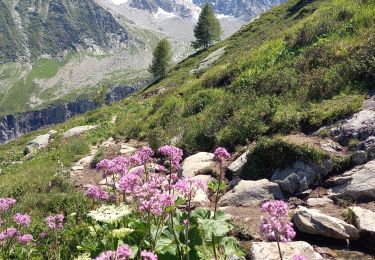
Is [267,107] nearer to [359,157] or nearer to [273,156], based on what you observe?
[273,156]

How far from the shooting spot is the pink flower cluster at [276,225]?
13.0ft

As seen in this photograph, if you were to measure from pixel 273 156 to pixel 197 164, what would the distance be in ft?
8.45

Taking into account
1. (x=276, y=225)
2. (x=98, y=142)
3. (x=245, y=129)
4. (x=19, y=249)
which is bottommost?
(x=98, y=142)

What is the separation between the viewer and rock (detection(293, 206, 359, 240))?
25.7 feet

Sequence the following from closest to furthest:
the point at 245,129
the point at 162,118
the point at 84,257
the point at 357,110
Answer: the point at 84,257 → the point at 357,110 → the point at 245,129 → the point at 162,118

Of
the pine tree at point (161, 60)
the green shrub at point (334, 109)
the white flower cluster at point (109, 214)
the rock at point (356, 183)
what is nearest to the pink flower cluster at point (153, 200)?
the white flower cluster at point (109, 214)

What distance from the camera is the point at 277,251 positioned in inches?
269

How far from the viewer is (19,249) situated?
705cm

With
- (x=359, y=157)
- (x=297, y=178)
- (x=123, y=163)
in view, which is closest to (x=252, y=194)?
(x=297, y=178)

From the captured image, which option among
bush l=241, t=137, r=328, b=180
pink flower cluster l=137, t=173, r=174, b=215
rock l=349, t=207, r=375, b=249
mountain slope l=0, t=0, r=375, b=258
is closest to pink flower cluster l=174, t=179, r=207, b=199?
pink flower cluster l=137, t=173, r=174, b=215

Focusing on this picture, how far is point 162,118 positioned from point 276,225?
55.8ft

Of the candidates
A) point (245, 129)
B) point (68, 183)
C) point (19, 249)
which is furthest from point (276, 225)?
point (68, 183)

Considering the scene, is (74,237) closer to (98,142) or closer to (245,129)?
(245,129)

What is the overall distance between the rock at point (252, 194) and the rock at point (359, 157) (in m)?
2.06
